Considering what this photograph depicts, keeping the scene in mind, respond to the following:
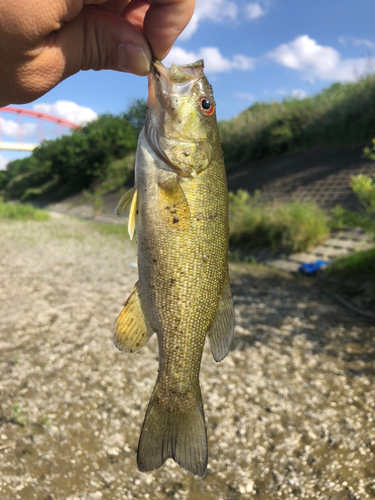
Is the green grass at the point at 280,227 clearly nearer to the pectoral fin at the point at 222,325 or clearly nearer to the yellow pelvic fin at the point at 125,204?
the pectoral fin at the point at 222,325

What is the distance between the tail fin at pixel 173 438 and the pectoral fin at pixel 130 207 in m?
0.78

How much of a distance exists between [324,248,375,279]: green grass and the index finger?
7617 mm

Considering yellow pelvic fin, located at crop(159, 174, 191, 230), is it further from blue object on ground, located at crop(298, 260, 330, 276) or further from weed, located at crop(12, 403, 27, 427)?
blue object on ground, located at crop(298, 260, 330, 276)

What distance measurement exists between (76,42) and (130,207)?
0.94 metres

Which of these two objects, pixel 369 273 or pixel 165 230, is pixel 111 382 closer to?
pixel 165 230

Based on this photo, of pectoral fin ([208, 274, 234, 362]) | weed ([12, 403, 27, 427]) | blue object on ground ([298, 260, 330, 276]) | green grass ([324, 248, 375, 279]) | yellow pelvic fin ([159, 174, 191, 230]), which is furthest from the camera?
blue object on ground ([298, 260, 330, 276])

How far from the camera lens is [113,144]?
112 feet

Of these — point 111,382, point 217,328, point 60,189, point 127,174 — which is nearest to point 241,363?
point 111,382

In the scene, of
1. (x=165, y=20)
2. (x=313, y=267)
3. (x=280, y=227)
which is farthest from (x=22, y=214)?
(x=165, y=20)

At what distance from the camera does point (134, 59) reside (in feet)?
5.94

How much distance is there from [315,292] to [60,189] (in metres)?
34.0

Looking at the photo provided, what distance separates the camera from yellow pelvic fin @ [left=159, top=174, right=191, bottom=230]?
5.39 feet

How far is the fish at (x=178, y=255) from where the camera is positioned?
1.67 metres

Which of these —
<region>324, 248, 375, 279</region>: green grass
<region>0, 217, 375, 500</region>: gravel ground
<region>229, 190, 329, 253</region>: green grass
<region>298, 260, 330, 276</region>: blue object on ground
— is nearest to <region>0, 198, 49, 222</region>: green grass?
<region>229, 190, 329, 253</region>: green grass
